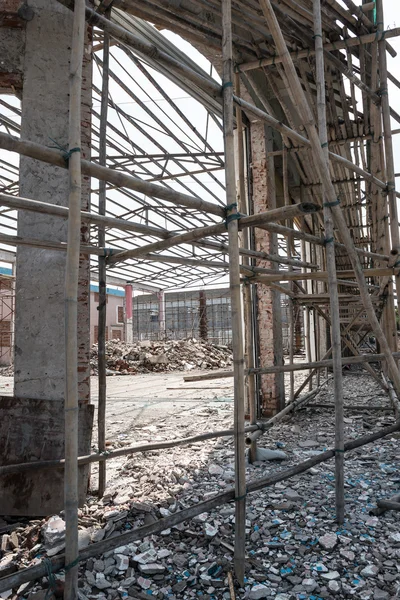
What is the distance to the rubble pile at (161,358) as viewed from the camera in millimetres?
19469

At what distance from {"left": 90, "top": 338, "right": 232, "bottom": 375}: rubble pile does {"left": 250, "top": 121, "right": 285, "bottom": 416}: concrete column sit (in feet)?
40.8

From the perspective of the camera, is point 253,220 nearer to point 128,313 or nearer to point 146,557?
point 146,557

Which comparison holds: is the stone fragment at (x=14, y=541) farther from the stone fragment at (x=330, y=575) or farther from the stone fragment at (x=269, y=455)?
the stone fragment at (x=269, y=455)

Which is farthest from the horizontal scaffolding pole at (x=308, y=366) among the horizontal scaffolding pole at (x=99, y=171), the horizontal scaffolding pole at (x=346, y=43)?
the horizontal scaffolding pole at (x=346, y=43)

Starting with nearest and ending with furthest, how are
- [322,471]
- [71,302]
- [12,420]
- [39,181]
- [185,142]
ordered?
[71,302] → [12,420] → [39,181] → [322,471] → [185,142]

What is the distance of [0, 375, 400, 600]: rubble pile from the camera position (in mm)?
2271

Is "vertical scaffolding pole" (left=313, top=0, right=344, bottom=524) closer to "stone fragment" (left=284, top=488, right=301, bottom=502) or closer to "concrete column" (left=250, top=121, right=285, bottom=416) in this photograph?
"stone fragment" (left=284, top=488, right=301, bottom=502)

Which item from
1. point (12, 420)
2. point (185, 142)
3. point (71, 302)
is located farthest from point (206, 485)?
point (185, 142)

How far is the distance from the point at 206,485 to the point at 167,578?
4.58ft

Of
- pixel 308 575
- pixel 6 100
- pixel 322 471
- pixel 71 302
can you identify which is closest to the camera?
pixel 71 302

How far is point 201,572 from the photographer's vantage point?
7.88 ft

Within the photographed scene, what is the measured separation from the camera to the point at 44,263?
3705 mm

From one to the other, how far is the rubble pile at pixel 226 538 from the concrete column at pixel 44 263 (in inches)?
24.9

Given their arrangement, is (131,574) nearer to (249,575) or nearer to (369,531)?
(249,575)
